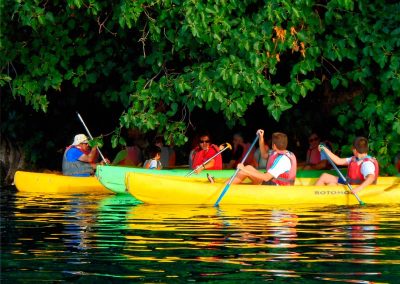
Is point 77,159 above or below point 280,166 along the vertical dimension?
above

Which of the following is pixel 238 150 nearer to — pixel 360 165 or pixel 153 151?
pixel 153 151

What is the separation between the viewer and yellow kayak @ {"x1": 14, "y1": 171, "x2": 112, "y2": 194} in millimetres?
24219

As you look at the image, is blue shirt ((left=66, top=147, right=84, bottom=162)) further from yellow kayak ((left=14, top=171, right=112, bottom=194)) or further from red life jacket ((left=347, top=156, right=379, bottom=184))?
red life jacket ((left=347, top=156, right=379, bottom=184))

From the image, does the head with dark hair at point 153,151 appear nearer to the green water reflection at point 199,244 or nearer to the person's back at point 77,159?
the person's back at point 77,159

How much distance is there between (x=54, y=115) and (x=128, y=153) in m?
2.95

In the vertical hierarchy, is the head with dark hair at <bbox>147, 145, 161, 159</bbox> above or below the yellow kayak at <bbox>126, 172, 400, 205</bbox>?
above

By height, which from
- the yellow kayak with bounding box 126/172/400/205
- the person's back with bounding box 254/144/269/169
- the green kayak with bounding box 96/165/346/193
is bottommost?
the yellow kayak with bounding box 126/172/400/205

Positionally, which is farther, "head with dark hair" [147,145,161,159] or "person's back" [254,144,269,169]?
"person's back" [254,144,269,169]

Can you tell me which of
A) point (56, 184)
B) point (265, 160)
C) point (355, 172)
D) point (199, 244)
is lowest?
point (199, 244)

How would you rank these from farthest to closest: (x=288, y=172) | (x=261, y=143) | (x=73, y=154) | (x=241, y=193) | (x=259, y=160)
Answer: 1. (x=259, y=160)
2. (x=73, y=154)
3. (x=261, y=143)
4. (x=288, y=172)
5. (x=241, y=193)

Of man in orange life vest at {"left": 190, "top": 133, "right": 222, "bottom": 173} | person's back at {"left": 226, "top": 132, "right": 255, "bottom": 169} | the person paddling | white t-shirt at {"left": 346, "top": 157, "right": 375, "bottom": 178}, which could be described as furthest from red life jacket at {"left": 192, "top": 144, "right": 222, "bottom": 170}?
white t-shirt at {"left": 346, "top": 157, "right": 375, "bottom": 178}

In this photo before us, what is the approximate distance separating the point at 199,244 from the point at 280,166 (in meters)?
5.91

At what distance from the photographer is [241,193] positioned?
1983cm

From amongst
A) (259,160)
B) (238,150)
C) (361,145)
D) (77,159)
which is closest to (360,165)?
(361,145)
